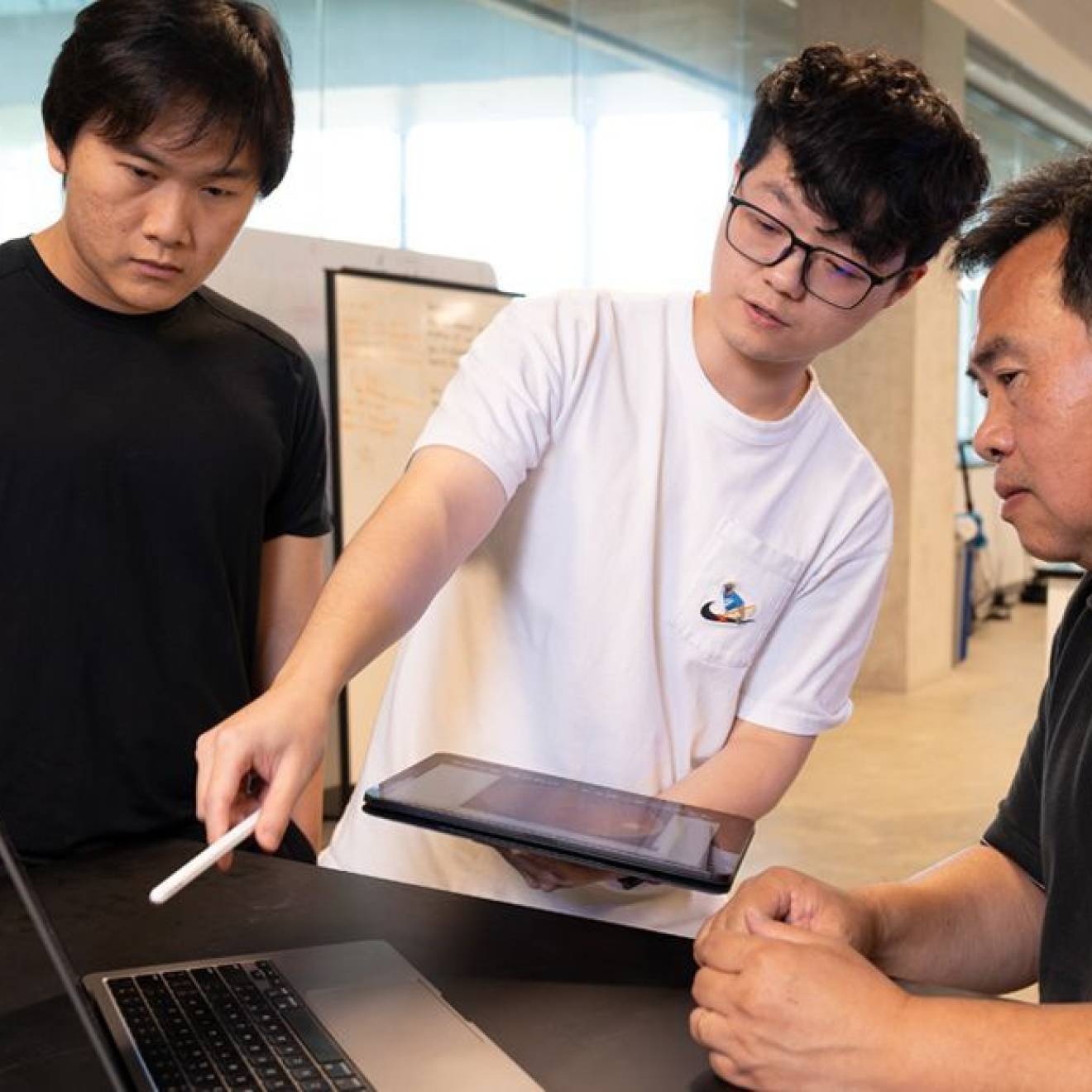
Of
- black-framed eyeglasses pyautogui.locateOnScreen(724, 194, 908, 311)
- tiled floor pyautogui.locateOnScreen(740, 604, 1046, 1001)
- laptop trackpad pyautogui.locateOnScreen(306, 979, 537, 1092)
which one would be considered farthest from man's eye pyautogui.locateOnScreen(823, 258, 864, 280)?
tiled floor pyautogui.locateOnScreen(740, 604, 1046, 1001)

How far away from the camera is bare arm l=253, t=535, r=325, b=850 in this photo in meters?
1.71

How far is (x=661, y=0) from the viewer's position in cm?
621

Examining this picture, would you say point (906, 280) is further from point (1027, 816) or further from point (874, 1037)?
point (874, 1037)

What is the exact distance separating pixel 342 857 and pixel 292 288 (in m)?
2.92

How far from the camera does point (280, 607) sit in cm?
171

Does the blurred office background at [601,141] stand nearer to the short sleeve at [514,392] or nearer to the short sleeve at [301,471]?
the short sleeve at [301,471]

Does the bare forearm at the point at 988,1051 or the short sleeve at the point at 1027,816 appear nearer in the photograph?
the bare forearm at the point at 988,1051

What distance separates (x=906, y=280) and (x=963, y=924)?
67 cm

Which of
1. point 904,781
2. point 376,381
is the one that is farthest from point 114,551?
point 904,781

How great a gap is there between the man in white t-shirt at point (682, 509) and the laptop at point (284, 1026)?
0.40 meters

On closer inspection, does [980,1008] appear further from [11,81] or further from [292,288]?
[292,288]

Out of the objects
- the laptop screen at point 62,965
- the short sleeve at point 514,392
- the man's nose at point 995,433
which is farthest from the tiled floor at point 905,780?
the laptop screen at point 62,965

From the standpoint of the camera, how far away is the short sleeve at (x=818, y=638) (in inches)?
65.4

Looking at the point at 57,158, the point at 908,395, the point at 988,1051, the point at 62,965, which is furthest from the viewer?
the point at 908,395
